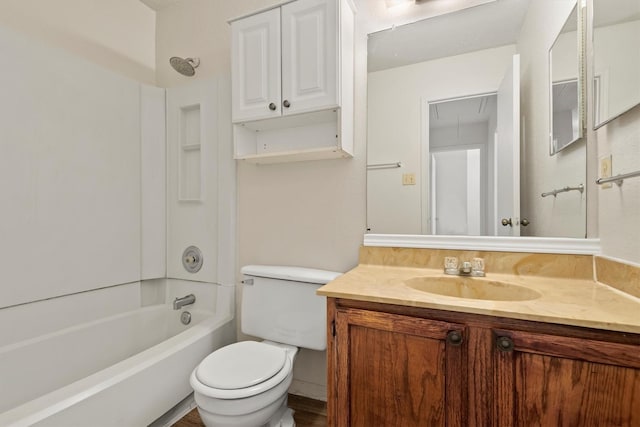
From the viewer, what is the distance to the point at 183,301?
1.91 m

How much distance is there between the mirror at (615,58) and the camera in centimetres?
92

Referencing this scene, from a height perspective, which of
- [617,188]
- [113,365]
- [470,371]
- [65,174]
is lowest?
[113,365]

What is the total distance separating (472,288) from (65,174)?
2.18 m

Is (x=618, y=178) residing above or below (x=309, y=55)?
below

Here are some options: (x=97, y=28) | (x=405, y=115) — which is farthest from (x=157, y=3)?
(x=405, y=115)

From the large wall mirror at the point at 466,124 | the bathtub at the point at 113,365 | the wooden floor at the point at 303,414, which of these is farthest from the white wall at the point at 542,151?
the bathtub at the point at 113,365

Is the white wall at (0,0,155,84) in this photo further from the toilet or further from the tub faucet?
the toilet

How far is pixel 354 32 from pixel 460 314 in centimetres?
149

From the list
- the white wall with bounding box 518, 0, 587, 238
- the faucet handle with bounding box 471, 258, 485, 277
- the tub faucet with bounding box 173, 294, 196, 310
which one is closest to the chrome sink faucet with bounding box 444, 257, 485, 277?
the faucet handle with bounding box 471, 258, 485, 277

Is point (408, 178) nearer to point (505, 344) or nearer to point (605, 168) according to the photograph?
point (605, 168)

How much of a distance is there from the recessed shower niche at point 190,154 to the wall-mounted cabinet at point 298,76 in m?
0.58

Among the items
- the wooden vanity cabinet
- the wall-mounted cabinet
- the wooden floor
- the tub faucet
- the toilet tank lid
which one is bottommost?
the wooden floor

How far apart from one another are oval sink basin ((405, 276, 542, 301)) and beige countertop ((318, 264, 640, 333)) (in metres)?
0.03

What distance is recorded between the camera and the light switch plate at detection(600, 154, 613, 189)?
104 centimetres
